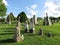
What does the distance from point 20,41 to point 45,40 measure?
3708 millimetres

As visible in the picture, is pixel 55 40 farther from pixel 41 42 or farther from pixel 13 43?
pixel 13 43

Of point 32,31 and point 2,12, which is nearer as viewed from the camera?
point 32,31

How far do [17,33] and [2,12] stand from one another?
43.0m

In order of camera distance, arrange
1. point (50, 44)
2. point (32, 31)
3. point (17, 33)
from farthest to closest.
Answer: point (32, 31), point (17, 33), point (50, 44)

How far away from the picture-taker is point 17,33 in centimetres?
2805

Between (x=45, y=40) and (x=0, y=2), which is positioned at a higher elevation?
(x=0, y=2)

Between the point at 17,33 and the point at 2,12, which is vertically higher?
the point at 2,12

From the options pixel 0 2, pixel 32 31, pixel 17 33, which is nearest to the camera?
pixel 17 33

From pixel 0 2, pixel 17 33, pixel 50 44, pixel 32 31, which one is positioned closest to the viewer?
pixel 50 44

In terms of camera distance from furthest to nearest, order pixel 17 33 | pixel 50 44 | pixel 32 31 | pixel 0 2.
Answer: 1. pixel 0 2
2. pixel 32 31
3. pixel 17 33
4. pixel 50 44

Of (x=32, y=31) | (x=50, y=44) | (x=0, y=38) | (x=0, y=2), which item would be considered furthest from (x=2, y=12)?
(x=50, y=44)

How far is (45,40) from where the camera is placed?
28484 mm

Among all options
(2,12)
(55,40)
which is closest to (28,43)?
(55,40)

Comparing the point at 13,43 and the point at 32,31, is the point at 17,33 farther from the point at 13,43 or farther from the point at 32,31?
the point at 32,31
